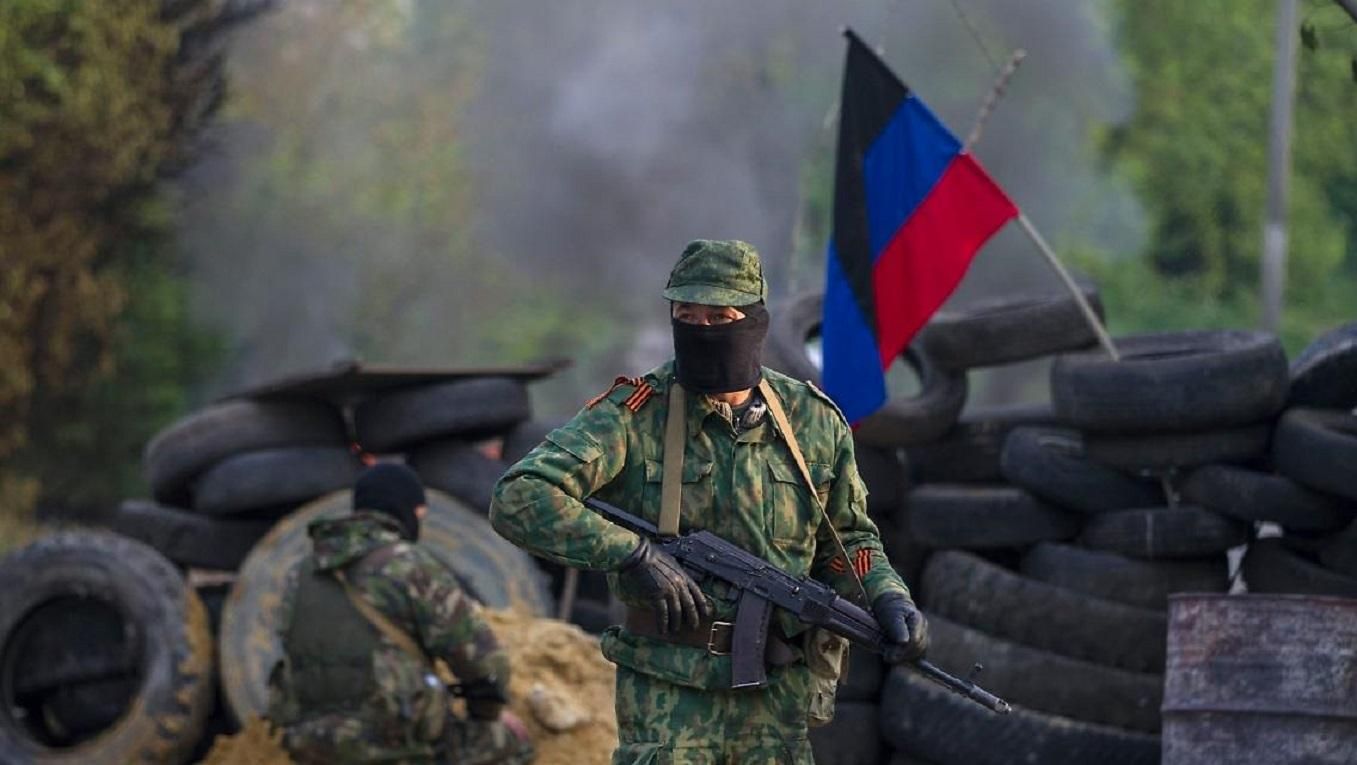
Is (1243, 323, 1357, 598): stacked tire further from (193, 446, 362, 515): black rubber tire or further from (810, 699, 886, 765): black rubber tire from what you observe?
(193, 446, 362, 515): black rubber tire

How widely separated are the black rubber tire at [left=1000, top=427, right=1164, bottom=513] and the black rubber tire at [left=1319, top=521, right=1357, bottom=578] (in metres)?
0.81

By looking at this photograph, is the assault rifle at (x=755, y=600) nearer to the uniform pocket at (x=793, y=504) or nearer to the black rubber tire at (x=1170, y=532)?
the uniform pocket at (x=793, y=504)

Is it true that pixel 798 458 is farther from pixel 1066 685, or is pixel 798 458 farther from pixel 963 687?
pixel 1066 685

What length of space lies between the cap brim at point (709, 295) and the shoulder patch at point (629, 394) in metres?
0.23

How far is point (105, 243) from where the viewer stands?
67.9ft

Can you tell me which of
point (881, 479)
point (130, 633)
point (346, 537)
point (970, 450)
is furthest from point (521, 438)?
point (346, 537)

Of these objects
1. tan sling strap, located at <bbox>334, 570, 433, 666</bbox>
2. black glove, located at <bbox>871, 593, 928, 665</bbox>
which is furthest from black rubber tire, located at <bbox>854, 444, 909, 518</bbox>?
black glove, located at <bbox>871, 593, 928, 665</bbox>

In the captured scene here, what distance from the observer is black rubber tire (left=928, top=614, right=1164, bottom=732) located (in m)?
7.65

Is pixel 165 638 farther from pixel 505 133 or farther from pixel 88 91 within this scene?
pixel 505 133

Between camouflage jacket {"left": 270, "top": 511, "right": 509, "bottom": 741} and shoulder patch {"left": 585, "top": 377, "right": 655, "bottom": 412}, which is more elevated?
shoulder patch {"left": 585, "top": 377, "right": 655, "bottom": 412}

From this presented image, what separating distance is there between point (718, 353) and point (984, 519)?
157 inches

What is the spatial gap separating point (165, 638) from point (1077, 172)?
21.6 m

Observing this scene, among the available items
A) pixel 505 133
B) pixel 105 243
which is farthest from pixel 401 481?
pixel 505 133

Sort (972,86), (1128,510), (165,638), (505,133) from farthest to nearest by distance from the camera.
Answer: (505,133) → (972,86) → (165,638) → (1128,510)
